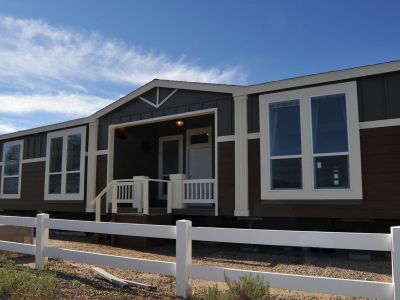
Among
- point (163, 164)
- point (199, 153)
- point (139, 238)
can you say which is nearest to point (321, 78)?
point (199, 153)

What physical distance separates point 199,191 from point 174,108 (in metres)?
2.38

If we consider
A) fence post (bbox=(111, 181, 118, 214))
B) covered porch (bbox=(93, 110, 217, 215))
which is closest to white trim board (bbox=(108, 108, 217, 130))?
covered porch (bbox=(93, 110, 217, 215))

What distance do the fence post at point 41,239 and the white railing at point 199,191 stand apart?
4.46m

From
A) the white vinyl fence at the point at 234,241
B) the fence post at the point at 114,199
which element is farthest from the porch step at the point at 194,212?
the white vinyl fence at the point at 234,241

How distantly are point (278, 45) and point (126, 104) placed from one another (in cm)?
506

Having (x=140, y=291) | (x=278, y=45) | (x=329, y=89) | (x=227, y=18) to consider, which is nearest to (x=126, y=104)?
(x=227, y=18)

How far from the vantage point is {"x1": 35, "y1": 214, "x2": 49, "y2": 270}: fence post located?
6523 mm

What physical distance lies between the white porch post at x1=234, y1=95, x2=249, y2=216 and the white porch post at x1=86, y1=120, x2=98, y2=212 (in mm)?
5112

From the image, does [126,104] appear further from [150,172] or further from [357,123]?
[357,123]

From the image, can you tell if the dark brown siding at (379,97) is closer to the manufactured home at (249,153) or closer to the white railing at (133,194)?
the manufactured home at (249,153)

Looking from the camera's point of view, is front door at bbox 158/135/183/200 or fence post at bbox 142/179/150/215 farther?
front door at bbox 158/135/183/200

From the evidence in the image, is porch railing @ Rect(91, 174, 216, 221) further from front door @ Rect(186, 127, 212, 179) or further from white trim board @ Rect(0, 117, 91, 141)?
white trim board @ Rect(0, 117, 91, 141)

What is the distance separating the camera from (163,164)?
14.2 meters

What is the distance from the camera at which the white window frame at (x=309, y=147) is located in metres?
8.01
